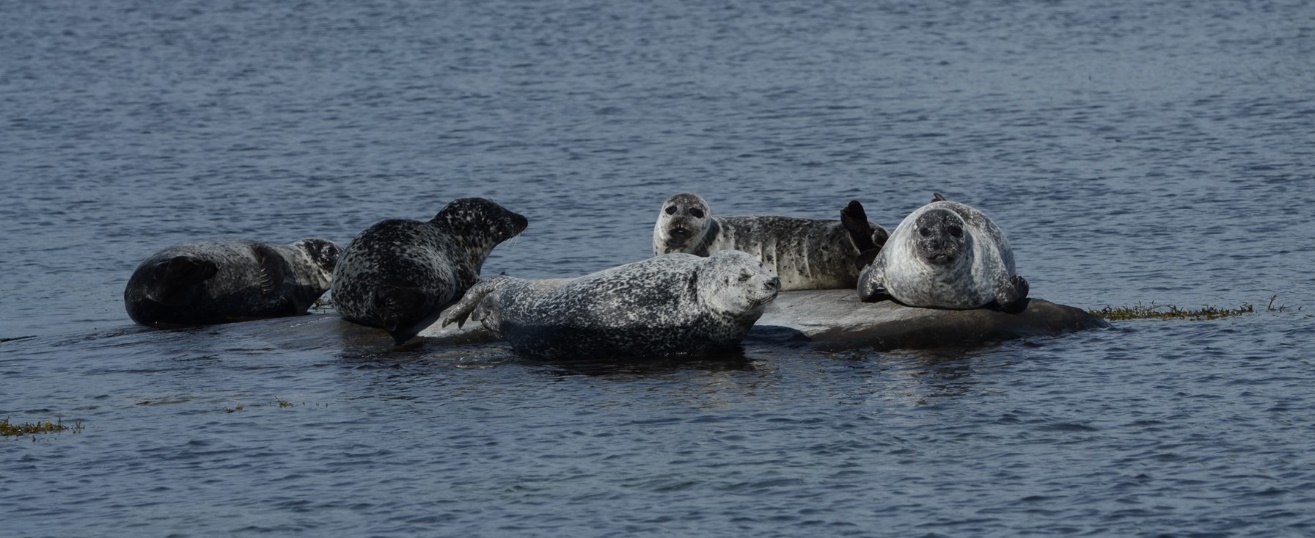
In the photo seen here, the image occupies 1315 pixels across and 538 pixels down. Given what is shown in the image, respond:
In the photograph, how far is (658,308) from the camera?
13.0 m

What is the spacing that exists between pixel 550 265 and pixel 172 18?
2914 centimetres

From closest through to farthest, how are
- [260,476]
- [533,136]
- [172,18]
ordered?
[260,476] → [533,136] → [172,18]

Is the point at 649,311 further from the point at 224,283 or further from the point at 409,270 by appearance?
the point at 224,283

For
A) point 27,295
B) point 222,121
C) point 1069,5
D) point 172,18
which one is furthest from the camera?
point 172,18

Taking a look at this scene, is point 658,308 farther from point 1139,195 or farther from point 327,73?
point 327,73

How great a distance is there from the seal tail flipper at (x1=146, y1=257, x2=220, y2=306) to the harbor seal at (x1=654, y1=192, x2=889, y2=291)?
12.4ft

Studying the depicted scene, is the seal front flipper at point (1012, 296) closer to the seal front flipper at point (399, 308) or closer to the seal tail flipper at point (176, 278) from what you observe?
the seal front flipper at point (399, 308)

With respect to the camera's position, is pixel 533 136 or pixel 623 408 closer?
pixel 623 408

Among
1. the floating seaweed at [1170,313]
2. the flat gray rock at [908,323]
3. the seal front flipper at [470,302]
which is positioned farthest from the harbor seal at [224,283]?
the floating seaweed at [1170,313]

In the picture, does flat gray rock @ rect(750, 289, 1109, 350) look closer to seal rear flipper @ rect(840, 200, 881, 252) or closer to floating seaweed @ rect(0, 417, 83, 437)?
seal rear flipper @ rect(840, 200, 881, 252)

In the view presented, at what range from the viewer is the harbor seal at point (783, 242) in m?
14.9

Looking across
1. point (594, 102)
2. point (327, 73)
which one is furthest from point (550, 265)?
point (327, 73)

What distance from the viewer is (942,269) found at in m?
13.4

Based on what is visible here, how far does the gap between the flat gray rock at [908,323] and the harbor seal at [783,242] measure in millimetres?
863
